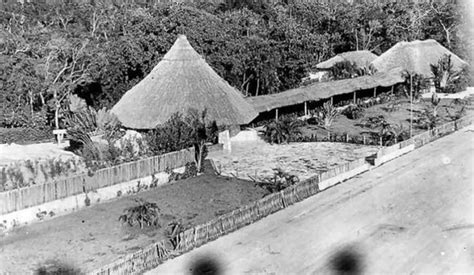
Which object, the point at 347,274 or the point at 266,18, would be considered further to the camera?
the point at 266,18

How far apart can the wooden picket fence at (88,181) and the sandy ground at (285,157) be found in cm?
244

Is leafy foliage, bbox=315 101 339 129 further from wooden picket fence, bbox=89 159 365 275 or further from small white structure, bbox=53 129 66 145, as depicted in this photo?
small white structure, bbox=53 129 66 145

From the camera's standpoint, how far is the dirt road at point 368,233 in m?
15.7

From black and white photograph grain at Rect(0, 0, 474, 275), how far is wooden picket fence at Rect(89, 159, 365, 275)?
0.05m

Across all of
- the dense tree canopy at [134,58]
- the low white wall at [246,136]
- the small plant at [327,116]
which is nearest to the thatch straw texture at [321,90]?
the low white wall at [246,136]

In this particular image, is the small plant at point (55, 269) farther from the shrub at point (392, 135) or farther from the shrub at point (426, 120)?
the shrub at point (426, 120)

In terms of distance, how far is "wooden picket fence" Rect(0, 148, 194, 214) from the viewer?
729 inches

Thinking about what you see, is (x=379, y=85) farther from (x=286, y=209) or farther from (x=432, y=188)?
(x=286, y=209)

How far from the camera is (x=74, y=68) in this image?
1561 inches

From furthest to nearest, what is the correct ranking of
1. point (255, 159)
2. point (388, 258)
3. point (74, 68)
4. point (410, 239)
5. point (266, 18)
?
point (266, 18), point (74, 68), point (255, 159), point (410, 239), point (388, 258)

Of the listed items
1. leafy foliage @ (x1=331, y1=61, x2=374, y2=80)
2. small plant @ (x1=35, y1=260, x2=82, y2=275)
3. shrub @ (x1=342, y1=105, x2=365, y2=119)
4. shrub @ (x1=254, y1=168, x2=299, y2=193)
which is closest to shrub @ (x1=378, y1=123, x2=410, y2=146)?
shrub @ (x1=342, y1=105, x2=365, y2=119)

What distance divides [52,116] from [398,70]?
24.5m

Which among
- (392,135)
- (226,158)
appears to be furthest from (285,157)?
(392,135)

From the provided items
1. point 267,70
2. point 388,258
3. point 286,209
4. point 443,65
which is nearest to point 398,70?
point 443,65
